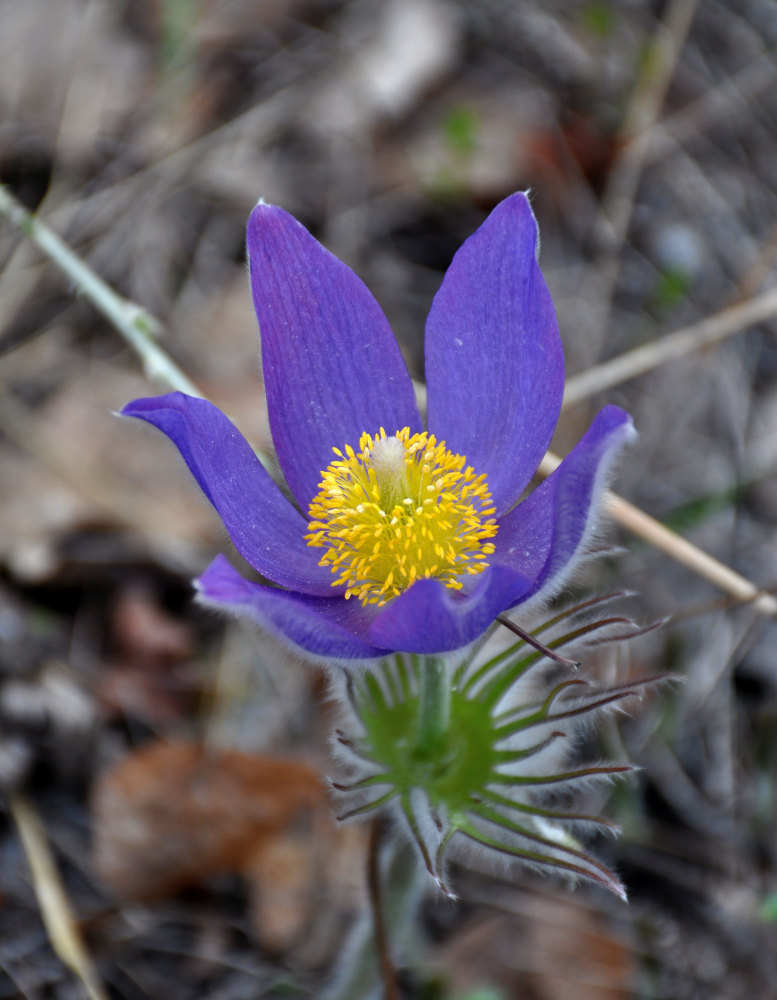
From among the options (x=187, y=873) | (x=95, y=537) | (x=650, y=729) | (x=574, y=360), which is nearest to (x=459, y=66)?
(x=574, y=360)

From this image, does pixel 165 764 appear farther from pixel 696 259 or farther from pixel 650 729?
pixel 696 259

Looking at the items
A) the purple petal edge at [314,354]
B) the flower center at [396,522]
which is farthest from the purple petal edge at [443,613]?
the purple petal edge at [314,354]

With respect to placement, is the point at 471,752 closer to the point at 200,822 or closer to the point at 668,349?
the point at 200,822

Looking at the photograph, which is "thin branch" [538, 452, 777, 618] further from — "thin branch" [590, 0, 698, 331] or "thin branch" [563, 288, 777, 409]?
"thin branch" [590, 0, 698, 331]

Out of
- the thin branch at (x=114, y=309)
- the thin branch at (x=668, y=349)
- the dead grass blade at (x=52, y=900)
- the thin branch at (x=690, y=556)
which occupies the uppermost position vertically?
the thin branch at (x=114, y=309)

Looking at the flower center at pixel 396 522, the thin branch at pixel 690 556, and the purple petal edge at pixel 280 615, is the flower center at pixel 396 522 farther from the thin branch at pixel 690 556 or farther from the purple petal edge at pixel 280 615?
the thin branch at pixel 690 556
